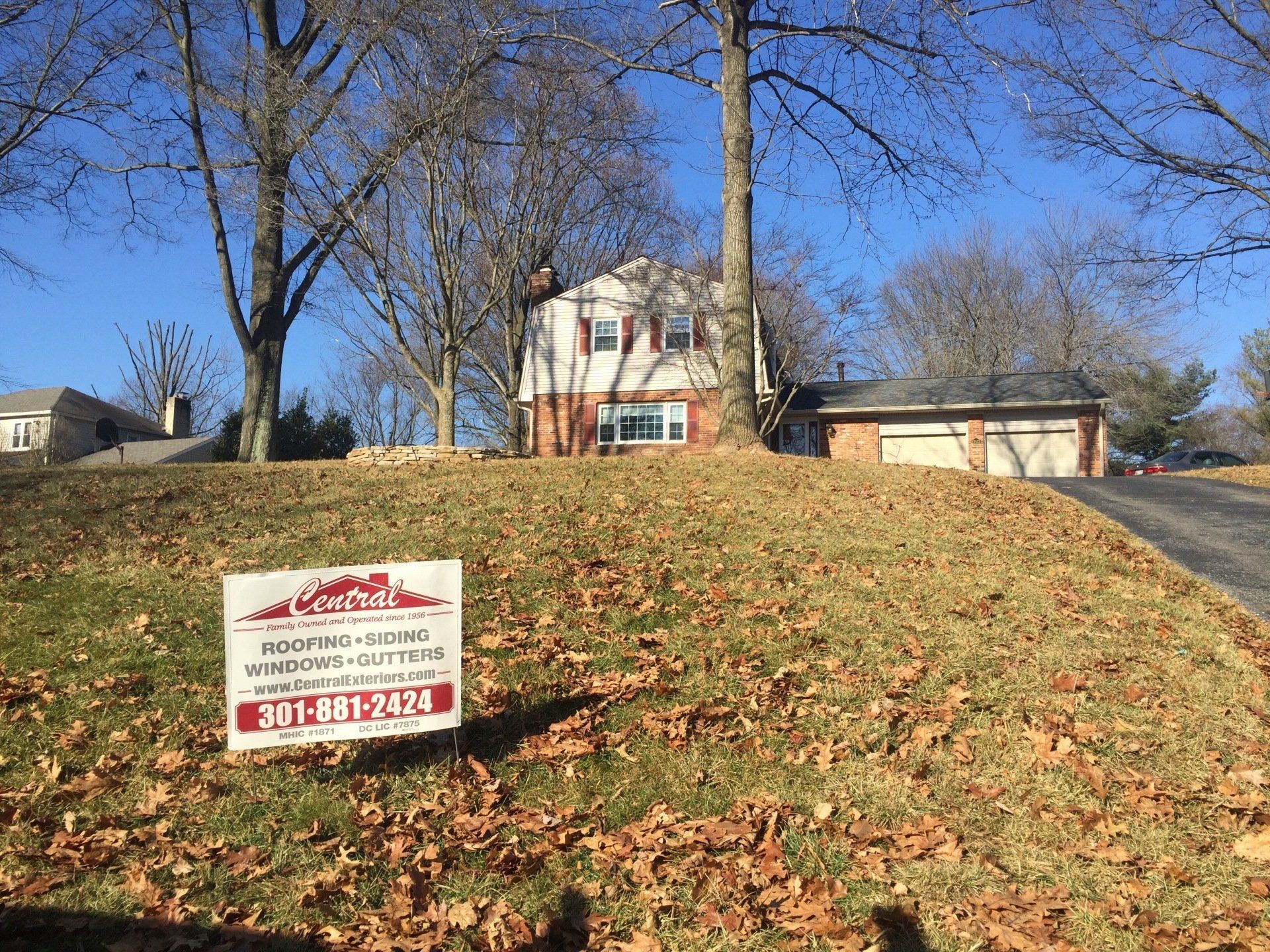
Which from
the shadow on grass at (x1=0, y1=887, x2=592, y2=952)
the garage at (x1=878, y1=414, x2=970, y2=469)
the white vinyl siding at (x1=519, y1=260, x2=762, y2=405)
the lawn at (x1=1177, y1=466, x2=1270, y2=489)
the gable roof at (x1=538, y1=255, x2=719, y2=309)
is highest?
the gable roof at (x1=538, y1=255, x2=719, y2=309)

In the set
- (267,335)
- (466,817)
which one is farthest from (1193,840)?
(267,335)

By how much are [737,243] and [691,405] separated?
37.3 ft

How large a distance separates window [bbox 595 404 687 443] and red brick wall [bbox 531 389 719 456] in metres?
0.17

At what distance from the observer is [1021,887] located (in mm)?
3547

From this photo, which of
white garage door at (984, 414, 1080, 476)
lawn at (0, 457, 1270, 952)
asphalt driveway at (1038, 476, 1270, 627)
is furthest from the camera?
white garage door at (984, 414, 1080, 476)

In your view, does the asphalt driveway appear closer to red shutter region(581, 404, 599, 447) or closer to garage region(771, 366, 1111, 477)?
garage region(771, 366, 1111, 477)

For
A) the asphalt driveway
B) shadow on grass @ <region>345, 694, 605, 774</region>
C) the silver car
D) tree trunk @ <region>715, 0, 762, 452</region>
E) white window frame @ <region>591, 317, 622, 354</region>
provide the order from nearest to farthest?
shadow on grass @ <region>345, 694, 605, 774</region> → the asphalt driveway → tree trunk @ <region>715, 0, 762, 452</region> → white window frame @ <region>591, 317, 622, 354</region> → the silver car

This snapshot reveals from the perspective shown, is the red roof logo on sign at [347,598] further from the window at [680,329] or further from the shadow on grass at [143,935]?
the window at [680,329]

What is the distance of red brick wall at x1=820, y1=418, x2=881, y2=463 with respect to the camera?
26.7 meters

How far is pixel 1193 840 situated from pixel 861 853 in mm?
1506

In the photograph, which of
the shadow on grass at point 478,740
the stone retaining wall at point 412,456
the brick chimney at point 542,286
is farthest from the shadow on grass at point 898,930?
the brick chimney at point 542,286

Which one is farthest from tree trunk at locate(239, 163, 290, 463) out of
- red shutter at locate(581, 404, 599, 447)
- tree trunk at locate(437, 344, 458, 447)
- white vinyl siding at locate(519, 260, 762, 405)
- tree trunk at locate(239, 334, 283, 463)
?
red shutter at locate(581, 404, 599, 447)

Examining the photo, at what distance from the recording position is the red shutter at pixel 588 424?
85.6 feet

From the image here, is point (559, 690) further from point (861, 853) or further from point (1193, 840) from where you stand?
point (1193, 840)
